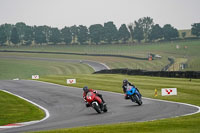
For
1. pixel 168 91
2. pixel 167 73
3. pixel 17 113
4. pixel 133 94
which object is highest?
pixel 133 94

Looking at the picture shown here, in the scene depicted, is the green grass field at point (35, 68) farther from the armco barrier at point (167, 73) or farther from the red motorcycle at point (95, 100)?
the red motorcycle at point (95, 100)

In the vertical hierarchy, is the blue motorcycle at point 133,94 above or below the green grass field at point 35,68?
above

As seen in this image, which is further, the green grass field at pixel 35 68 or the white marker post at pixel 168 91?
the green grass field at pixel 35 68

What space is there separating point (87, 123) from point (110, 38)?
168 metres

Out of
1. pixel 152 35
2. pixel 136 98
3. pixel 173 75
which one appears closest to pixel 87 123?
pixel 136 98

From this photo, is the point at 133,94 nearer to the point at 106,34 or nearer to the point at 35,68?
the point at 35,68

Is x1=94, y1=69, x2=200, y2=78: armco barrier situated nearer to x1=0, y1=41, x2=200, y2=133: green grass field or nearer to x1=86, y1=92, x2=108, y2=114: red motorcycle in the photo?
x1=0, y1=41, x2=200, y2=133: green grass field

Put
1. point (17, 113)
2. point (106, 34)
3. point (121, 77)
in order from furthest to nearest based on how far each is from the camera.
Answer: point (106, 34) → point (121, 77) → point (17, 113)

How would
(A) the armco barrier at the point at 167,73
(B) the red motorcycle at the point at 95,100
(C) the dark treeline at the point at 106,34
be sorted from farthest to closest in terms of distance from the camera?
(C) the dark treeline at the point at 106,34 → (A) the armco barrier at the point at 167,73 → (B) the red motorcycle at the point at 95,100

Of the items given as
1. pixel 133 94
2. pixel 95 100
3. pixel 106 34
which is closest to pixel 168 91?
pixel 133 94

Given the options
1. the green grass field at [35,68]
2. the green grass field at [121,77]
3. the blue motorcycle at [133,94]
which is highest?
the blue motorcycle at [133,94]

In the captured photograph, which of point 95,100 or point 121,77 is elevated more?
point 95,100

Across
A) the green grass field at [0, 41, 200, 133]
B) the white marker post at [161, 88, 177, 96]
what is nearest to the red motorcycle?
the green grass field at [0, 41, 200, 133]

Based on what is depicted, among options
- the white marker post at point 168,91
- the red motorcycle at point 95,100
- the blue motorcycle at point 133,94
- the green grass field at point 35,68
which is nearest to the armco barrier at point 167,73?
the white marker post at point 168,91
